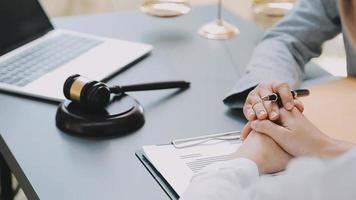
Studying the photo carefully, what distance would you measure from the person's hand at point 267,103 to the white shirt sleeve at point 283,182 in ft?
0.53

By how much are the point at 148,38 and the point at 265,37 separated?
29 centimetres

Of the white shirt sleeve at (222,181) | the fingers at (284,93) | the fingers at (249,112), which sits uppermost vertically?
the white shirt sleeve at (222,181)

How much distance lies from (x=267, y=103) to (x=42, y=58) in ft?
1.69

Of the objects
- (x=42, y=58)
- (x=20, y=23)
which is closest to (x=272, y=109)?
(x=42, y=58)

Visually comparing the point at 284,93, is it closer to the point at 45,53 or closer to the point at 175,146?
the point at 175,146

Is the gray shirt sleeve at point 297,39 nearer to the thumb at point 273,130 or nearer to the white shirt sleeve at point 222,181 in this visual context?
the thumb at point 273,130

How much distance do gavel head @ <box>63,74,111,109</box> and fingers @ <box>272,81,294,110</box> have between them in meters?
0.30

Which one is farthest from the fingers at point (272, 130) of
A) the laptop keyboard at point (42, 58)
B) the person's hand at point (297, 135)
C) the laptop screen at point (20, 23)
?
the laptop screen at point (20, 23)

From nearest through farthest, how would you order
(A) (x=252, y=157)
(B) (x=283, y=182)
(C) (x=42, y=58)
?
(B) (x=283, y=182)
(A) (x=252, y=157)
(C) (x=42, y=58)

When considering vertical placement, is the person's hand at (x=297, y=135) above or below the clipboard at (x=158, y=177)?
below

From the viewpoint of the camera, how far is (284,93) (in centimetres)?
96

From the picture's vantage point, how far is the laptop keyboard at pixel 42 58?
1.11 meters

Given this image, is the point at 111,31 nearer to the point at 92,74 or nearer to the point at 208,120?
the point at 92,74

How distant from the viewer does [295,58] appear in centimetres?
125
